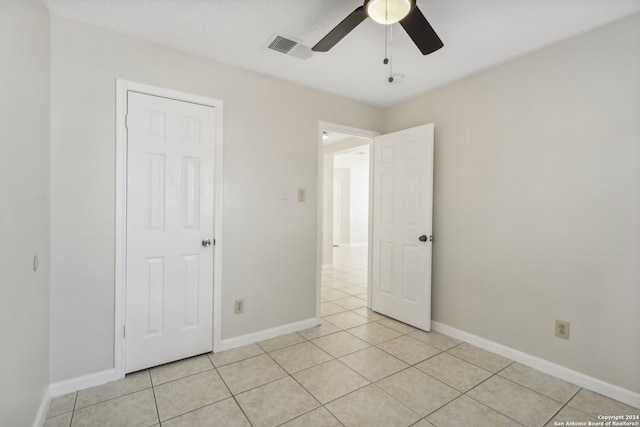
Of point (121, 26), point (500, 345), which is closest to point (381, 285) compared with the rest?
point (500, 345)

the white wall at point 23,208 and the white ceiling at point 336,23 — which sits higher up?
the white ceiling at point 336,23

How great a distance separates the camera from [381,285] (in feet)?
11.6

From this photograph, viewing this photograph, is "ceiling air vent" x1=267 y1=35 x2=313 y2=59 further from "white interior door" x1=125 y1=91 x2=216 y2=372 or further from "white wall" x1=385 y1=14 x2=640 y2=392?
"white wall" x1=385 y1=14 x2=640 y2=392

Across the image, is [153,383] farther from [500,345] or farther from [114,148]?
[500,345]

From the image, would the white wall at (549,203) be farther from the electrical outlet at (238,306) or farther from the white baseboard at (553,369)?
the electrical outlet at (238,306)

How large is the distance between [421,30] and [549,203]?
166cm

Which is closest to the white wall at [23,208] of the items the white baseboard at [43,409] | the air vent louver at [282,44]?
the white baseboard at [43,409]

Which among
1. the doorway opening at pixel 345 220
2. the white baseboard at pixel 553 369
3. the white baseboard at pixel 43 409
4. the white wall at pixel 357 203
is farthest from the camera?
the white wall at pixel 357 203

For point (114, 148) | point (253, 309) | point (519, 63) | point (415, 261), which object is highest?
point (519, 63)

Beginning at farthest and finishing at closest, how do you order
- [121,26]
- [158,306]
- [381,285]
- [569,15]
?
[381,285] < [158,306] < [121,26] < [569,15]

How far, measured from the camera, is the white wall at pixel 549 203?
1956mm

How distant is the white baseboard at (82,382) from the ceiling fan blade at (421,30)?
2.94m

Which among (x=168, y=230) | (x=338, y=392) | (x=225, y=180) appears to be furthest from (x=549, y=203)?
(x=168, y=230)

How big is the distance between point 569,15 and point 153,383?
375cm
